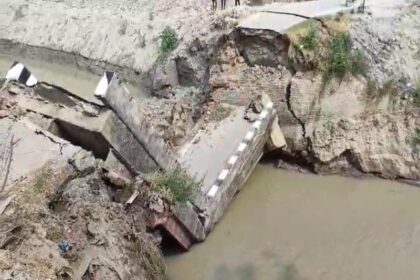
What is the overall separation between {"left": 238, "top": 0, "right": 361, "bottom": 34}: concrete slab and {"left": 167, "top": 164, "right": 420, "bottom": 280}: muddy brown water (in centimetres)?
241

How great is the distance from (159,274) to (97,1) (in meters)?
8.14

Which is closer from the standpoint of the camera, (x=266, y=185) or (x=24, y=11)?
(x=266, y=185)

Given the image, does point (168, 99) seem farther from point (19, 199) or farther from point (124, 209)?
point (19, 199)

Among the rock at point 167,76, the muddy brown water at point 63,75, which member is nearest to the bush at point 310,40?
the rock at point 167,76

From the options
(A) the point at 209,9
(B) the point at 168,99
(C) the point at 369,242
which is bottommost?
(C) the point at 369,242

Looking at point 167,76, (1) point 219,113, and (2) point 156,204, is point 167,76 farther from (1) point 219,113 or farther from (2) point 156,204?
(2) point 156,204

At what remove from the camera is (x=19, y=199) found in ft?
22.4

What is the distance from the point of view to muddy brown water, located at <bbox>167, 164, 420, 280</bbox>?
8.23 meters

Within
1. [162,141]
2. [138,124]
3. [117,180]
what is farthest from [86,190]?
[162,141]

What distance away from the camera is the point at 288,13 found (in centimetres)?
1051

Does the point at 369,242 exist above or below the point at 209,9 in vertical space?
below

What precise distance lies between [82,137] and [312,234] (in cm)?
333

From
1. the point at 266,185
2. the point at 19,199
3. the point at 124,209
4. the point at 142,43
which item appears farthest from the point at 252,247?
the point at 142,43

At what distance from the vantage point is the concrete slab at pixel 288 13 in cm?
1019
